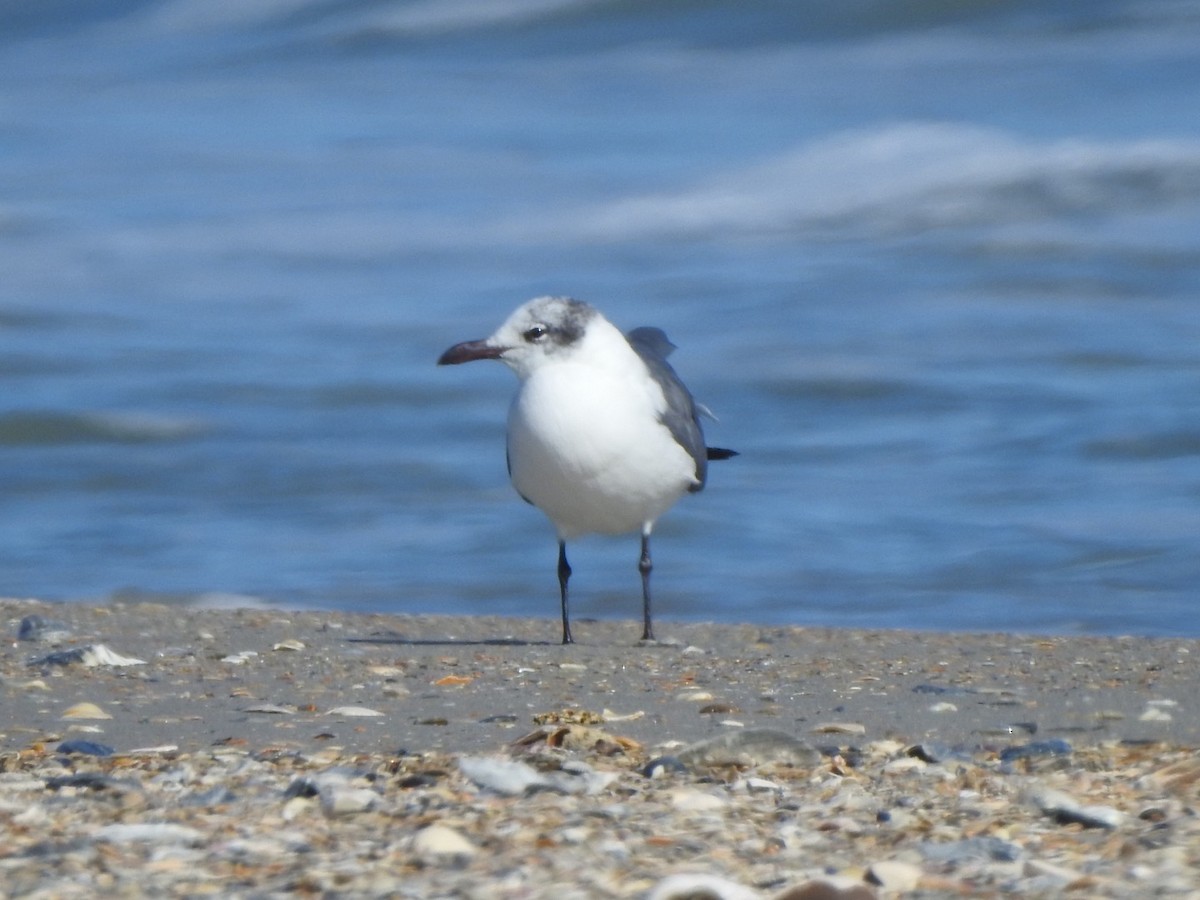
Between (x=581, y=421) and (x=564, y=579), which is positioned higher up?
(x=581, y=421)

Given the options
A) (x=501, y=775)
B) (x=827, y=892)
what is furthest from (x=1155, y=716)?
(x=827, y=892)

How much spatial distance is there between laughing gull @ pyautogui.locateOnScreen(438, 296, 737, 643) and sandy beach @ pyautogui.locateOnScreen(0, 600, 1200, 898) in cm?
59

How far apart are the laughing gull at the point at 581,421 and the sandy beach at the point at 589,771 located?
23.3 inches

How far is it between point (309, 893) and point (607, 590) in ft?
20.1

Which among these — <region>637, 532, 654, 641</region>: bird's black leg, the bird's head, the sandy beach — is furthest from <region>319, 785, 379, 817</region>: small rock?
<region>637, 532, 654, 641</region>: bird's black leg

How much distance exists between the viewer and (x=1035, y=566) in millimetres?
9188

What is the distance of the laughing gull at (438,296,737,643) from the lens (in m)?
6.53

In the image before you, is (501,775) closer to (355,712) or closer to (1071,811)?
(1071,811)

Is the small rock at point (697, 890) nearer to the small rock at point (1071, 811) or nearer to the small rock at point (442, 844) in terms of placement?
the small rock at point (442, 844)

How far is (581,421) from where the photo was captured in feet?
21.4

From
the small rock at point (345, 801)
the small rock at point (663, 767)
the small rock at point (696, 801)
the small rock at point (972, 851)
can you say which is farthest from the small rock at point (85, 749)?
the small rock at point (972, 851)

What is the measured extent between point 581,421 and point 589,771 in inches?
109

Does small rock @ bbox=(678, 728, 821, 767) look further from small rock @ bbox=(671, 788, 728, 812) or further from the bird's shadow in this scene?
the bird's shadow

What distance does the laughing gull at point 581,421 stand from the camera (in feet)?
21.4
